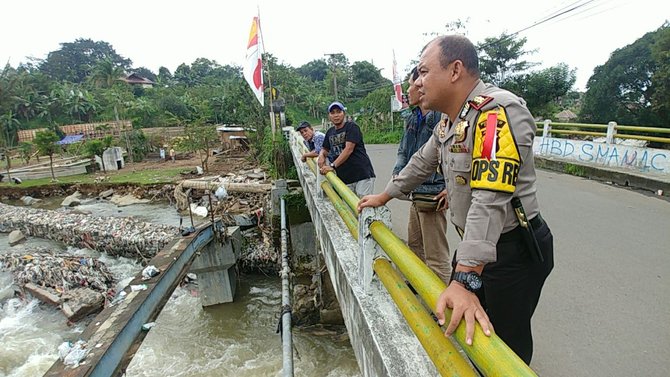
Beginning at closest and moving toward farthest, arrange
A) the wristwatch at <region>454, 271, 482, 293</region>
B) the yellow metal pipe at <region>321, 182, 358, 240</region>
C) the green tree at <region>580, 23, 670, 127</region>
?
the wristwatch at <region>454, 271, 482, 293</region>
the yellow metal pipe at <region>321, 182, 358, 240</region>
the green tree at <region>580, 23, 670, 127</region>

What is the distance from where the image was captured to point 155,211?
17.0 meters

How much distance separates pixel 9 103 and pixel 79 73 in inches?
1607

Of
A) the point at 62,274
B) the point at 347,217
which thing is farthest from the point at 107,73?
the point at 347,217

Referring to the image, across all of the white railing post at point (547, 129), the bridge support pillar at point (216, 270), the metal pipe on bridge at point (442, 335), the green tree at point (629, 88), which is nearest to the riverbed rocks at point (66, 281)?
the bridge support pillar at point (216, 270)

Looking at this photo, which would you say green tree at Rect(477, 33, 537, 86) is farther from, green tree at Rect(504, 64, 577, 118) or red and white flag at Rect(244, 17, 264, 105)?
red and white flag at Rect(244, 17, 264, 105)

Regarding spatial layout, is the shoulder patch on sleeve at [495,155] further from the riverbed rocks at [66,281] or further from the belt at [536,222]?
the riverbed rocks at [66,281]

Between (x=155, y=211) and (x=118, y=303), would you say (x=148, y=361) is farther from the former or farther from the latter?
(x=155, y=211)

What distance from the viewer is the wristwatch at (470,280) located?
3.96 feet

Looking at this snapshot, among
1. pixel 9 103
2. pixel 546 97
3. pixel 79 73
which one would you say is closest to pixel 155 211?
pixel 546 97

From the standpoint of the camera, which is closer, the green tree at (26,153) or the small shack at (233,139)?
the small shack at (233,139)

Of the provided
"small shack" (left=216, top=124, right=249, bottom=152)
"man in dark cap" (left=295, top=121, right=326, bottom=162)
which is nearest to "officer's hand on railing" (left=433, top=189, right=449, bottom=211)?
"man in dark cap" (left=295, top=121, right=326, bottom=162)

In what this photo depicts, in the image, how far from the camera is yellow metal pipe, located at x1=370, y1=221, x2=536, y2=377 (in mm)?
937

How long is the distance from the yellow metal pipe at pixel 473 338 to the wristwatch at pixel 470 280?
8cm

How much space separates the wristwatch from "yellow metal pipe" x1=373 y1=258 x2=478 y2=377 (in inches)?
9.7
